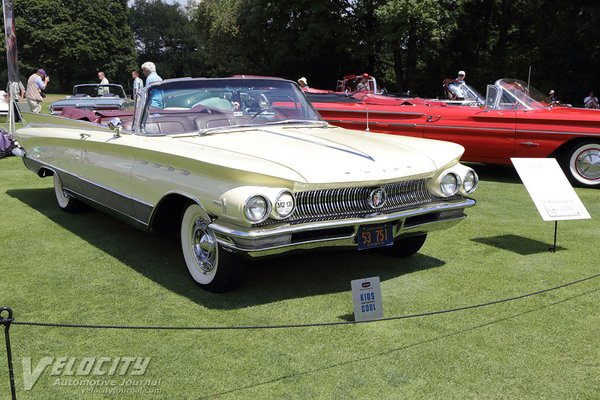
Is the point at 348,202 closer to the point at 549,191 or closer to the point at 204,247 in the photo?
the point at 204,247

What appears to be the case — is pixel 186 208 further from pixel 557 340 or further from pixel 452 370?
pixel 557 340

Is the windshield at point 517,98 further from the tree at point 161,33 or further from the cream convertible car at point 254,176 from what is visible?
the tree at point 161,33

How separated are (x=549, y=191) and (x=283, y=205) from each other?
285cm

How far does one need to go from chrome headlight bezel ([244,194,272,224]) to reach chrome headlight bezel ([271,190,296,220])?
42mm

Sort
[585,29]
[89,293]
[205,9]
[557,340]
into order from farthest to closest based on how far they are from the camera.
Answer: [205,9]
[585,29]
[89,293]
[557,340]

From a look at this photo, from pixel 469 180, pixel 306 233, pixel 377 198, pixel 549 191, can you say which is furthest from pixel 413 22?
pixel 306 233

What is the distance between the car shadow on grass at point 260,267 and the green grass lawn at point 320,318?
0.02m

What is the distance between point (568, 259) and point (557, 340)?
1738mm

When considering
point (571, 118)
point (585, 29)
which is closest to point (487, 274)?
point (571, 118)

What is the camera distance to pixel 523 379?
2852mm

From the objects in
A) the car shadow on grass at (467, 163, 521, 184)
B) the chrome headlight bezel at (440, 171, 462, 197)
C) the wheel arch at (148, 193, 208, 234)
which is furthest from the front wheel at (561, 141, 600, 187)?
the wheel arch at (148, 193, 208, 234)

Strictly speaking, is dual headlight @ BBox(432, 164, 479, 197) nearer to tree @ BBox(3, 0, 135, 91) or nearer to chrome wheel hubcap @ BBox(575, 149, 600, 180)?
chrome wheel hubcap @ BBox(575, 149, 600, 180)

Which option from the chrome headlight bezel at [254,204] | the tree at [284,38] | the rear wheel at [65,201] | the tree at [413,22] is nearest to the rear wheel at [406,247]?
the chrome headlight bezel at [254,204]

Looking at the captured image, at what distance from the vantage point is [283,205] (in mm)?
3506
